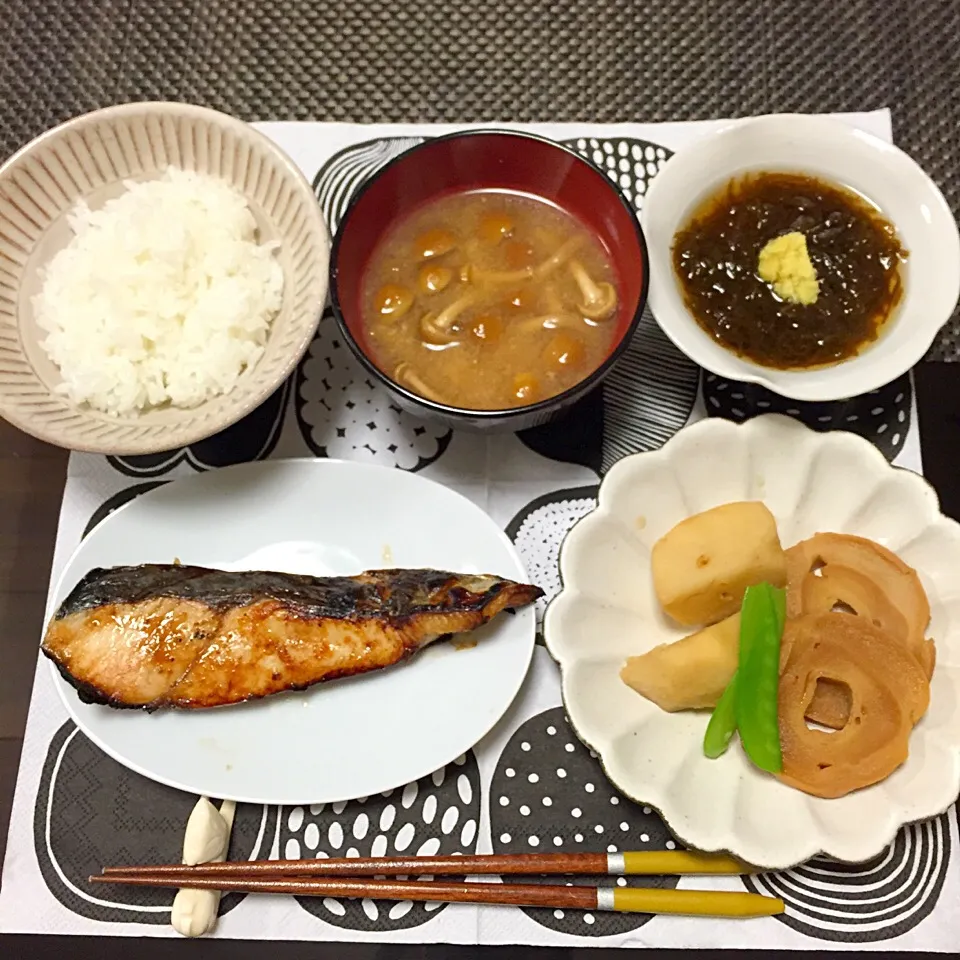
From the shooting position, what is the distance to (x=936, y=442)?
78.0 inches

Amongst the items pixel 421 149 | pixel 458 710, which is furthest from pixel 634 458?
pixel 421 149

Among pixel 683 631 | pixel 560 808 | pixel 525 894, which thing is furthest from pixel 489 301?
pixel 525 894

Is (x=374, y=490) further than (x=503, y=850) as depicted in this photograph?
Yes

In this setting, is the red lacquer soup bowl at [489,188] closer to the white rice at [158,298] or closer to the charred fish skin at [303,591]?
the white rice at [158,298]

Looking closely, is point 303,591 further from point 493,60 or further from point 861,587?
point 493,60

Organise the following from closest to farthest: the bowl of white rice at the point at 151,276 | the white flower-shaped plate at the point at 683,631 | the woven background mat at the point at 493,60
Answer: the white flower-shaped plate at the point at 683,631 < the bowl of white rice at the point at 151,276 < the woven background mat at the point at 493,60

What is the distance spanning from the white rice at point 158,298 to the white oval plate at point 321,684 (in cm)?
25

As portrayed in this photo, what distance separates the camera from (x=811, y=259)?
1878 millimetres

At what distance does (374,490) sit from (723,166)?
1043mm

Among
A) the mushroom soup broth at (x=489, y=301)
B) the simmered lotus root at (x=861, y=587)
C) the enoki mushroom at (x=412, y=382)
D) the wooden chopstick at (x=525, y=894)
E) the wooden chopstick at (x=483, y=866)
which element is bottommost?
the wooden chopstick at (x=525, y=894)

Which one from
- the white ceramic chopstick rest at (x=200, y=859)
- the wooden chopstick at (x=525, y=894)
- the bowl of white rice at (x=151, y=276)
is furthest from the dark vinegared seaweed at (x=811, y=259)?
the white ceramic chopstick rest at (x=200, y=859)

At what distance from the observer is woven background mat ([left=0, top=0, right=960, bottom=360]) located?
228cm

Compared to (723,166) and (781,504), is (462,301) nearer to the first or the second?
(723,166)

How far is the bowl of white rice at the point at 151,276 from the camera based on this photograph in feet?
5.71
